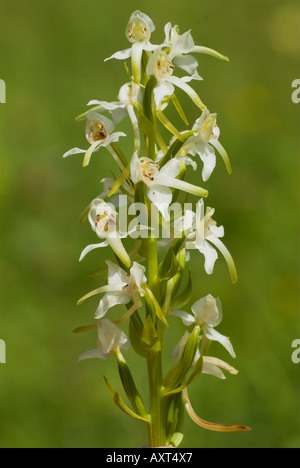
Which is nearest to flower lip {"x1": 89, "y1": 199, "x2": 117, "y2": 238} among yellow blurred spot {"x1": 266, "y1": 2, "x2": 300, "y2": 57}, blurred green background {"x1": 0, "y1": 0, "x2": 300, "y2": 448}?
blurred green background {"x1": 0, "y1": 0, "x2": 300, "y2": 448}

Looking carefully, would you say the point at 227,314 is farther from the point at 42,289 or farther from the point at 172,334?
the point at 42,289

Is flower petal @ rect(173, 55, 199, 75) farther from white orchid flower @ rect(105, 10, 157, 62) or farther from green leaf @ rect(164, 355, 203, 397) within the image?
green leaf @ rect(164, 355, 203, 397)

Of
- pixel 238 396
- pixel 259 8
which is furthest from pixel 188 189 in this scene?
pixel 259 8

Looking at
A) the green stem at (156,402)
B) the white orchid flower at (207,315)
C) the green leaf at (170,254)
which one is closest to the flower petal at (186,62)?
the green leaf at (170,254)

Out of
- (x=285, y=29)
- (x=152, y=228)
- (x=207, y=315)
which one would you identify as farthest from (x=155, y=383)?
(x=285, y=29)

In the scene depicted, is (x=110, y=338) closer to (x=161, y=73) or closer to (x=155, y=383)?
(x=155, y=383)

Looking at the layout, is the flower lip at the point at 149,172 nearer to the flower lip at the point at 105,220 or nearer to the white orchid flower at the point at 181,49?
the flower lip at the point at 105,220

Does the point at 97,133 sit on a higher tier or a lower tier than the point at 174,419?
higher
